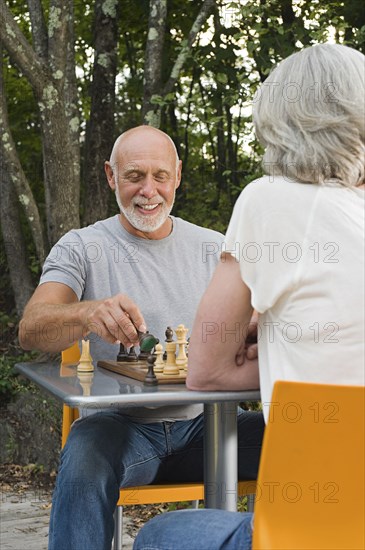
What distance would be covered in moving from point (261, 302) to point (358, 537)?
54cm

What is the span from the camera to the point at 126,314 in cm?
289

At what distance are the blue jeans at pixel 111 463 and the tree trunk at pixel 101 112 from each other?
166 inches

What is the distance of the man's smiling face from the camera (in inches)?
148

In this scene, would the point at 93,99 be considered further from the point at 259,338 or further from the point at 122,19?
the point at 259,338

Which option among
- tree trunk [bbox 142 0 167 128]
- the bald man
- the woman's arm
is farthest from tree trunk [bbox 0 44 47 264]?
the woman's arm

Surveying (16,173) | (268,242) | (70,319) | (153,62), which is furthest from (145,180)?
(16,173)

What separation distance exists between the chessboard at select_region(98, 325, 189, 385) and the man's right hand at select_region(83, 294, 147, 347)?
0.08m

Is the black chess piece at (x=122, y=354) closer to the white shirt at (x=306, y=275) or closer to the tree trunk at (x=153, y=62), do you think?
the white shirt at (x=306, y=275)

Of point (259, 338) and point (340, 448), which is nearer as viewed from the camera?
point (340, 448)

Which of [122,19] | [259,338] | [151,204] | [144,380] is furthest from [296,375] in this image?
[122,19]

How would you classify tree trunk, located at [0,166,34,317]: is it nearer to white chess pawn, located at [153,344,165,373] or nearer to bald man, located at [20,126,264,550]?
bald man, located at [20,126,264,550]

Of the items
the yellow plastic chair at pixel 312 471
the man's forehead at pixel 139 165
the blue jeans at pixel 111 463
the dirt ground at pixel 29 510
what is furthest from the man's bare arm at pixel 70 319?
the dirt ground at pixel 29 510

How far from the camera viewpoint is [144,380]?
2648 millimetres

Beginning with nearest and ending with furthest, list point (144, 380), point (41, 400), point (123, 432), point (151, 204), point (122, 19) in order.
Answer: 1. point (144, 380)
2. point (123, 432)
3. point (151, 204)
4. point (41, 400)
5. point (122, 19)
